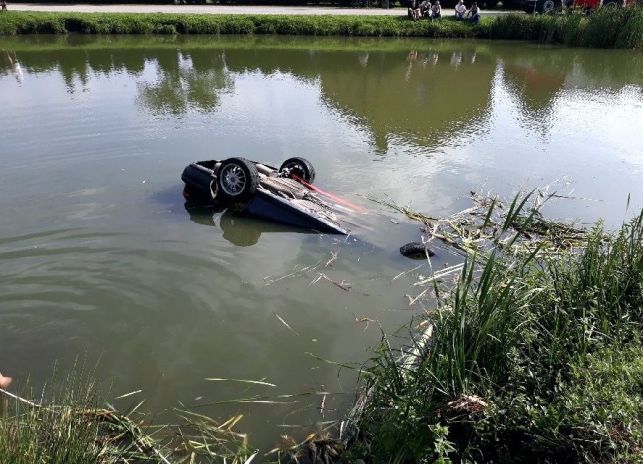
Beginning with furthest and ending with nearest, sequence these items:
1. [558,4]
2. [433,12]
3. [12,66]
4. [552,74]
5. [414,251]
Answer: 1. [558,4]
2. [433,12]
3. [552,74]
4. [12,66]
5. [414,251]

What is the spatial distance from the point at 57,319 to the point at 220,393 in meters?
2.14

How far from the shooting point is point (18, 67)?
1753 cm

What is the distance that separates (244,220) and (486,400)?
16.5 feet

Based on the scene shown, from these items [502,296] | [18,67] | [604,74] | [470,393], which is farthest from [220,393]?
[604,74]

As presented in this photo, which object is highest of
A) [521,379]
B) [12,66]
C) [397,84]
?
[12,66]

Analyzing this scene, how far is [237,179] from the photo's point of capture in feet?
25.0

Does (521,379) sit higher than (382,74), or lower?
lower

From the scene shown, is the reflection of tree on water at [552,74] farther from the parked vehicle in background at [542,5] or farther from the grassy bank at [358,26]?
the parked vehicle in background at [542,5]

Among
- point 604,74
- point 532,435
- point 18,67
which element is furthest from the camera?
point 604,74

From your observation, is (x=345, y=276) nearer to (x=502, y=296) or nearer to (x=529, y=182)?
(x=502, y=296)

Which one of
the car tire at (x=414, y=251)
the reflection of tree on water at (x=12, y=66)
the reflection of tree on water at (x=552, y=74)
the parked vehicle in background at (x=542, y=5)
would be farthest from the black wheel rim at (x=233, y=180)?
the parked vehicle in background at (x=542, y=5)

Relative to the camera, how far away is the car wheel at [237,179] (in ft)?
24.5

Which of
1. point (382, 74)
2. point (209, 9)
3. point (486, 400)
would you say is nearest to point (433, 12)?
point (382, 74)

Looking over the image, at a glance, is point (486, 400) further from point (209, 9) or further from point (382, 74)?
point (209, 9)
